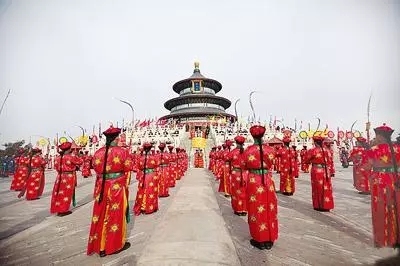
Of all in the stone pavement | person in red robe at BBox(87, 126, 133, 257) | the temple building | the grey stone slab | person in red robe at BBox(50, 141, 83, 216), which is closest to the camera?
the grey stone slab

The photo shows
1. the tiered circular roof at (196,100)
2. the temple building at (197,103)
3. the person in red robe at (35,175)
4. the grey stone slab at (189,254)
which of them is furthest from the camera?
the tiered circular roof at (196,100)

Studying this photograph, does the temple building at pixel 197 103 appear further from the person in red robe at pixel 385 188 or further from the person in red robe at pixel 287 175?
the person in red robe at pixel 385 188

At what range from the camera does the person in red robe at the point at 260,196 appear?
4531 mm

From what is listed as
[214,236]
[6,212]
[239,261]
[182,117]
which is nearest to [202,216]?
[214,236]

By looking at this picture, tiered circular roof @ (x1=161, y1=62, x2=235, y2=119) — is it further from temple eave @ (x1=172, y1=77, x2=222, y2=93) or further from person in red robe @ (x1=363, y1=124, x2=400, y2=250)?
person in red robe @ (x1=363, y1=124, x2=400, y2=250)

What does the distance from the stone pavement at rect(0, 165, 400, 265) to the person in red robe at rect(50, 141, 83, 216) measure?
0.33m

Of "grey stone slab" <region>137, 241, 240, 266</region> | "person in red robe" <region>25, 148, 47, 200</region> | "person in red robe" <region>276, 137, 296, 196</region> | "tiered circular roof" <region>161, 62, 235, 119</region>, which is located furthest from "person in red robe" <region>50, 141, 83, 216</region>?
"tiered circular roof" <region>161, 62, 235, 119</region>

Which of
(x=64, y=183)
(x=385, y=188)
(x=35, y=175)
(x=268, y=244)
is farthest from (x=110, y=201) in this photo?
(x=35, y=175)

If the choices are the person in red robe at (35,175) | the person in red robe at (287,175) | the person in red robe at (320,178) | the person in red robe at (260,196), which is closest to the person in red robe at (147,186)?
the person in red robe at (260,196)

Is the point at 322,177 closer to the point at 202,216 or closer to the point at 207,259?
the point at 202,216

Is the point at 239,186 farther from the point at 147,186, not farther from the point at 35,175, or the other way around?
the point at 35,175

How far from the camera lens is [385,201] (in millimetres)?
4762

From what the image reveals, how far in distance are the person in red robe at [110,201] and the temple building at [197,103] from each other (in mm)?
35966

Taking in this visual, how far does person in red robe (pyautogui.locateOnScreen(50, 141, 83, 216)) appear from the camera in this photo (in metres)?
7.74
